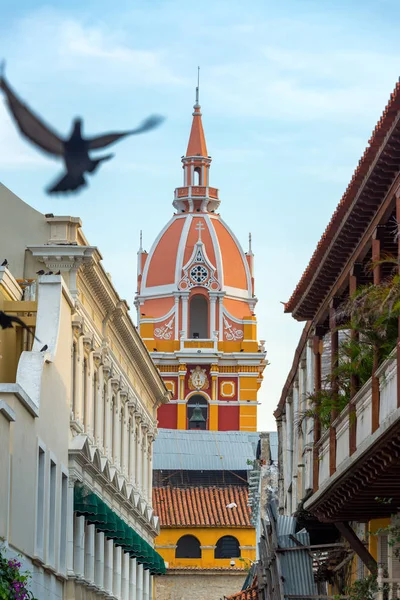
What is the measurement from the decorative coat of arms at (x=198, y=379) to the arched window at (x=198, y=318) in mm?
3911

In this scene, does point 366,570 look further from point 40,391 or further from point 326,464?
point 40,391

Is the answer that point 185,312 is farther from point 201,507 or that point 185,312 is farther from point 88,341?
point 88,341

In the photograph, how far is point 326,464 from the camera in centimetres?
2494

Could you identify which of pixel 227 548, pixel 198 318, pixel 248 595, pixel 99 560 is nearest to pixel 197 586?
pixel 227 548

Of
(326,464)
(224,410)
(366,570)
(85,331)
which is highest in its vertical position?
(224,410)

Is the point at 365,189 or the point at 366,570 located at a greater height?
the point at 365,189

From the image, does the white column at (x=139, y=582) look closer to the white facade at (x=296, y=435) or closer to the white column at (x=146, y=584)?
the white column at (x=146, y=584)

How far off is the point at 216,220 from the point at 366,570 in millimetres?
77831

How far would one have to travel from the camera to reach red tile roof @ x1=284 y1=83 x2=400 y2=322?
1825 cm

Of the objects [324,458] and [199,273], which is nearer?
[324,458]

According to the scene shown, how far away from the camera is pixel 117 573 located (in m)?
47.0

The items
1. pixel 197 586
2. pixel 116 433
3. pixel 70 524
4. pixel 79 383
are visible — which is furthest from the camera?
pixel 197 586

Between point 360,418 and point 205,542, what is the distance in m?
53.7

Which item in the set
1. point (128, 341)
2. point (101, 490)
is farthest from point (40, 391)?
point (128, 341)
